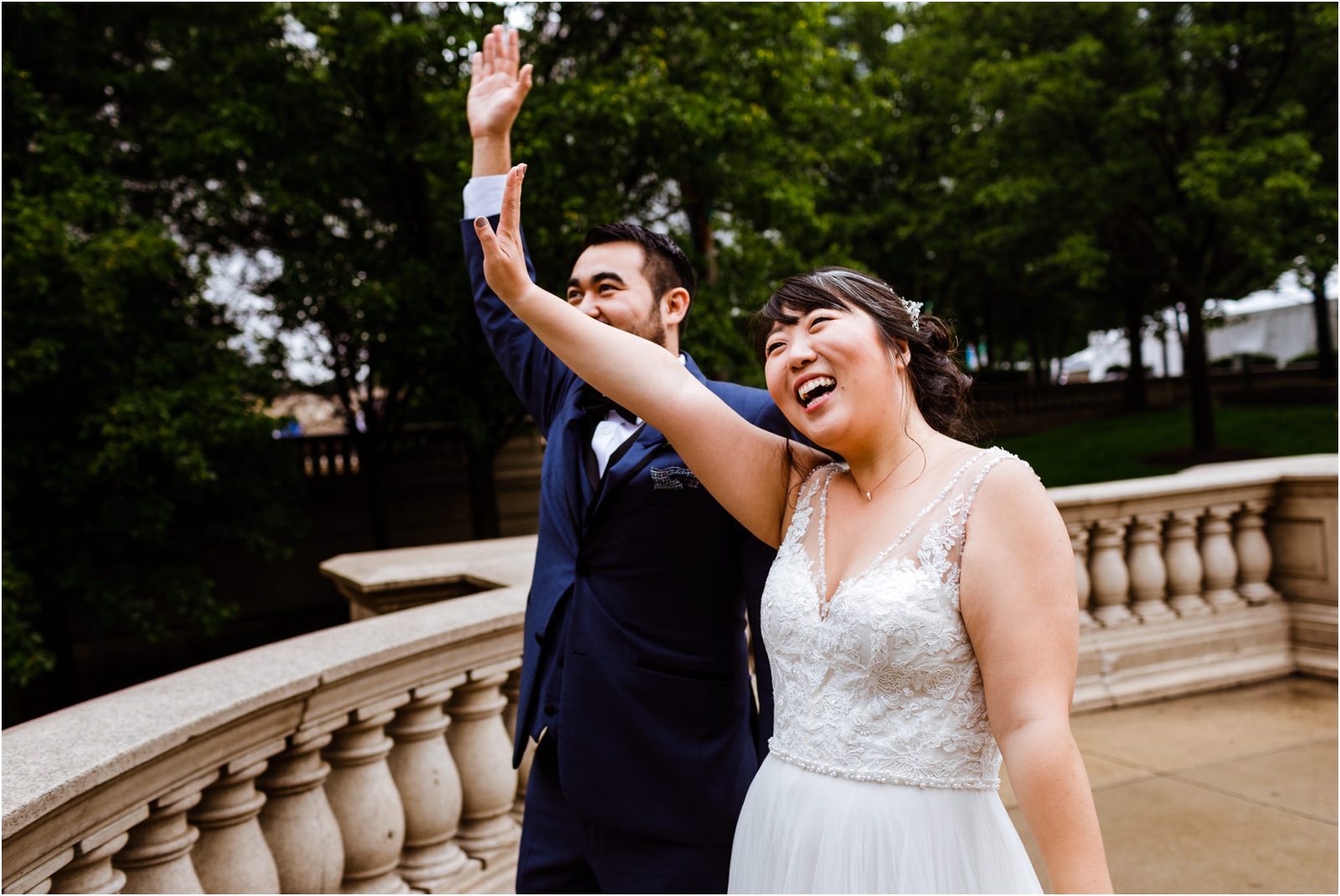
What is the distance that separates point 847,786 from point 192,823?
6.21ft

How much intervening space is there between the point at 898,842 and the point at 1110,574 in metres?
4.93

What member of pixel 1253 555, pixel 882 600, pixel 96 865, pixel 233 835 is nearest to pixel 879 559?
pixel 882 600

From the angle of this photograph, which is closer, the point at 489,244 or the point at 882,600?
the point at 882,600

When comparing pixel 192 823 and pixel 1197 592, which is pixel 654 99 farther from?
pixel 192 823

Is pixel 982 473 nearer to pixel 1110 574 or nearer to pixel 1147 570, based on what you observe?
pixel 1110 574

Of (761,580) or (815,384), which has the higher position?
(815,384)

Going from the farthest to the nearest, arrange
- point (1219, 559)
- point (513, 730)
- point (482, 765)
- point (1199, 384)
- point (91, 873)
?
1. point (1199, 384)
2. point (1219, 559)
3. point (513, 730)
4. point (482, 765)
5. point (91, 873)

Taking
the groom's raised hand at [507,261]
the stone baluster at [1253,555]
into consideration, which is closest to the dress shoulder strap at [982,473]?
the groom's raised hand at [507,261]

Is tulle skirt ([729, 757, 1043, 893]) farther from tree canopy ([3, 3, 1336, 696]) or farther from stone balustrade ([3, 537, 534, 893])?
tree canopy ([3, 3, 1336, 696])

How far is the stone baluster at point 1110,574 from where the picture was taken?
237 inches

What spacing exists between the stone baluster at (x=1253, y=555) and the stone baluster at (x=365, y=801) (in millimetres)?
5660

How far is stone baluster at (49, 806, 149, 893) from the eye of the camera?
6.95 ft

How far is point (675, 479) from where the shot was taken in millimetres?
2215

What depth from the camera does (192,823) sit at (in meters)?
2.65
